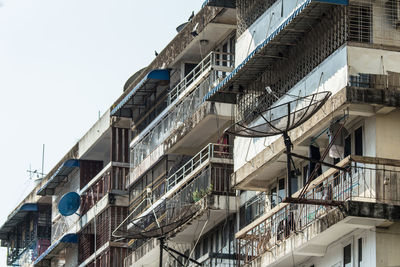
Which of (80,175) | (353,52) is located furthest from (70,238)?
(353,52)

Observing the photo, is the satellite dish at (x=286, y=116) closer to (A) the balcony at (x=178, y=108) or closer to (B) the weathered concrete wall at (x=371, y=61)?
(B) the weathered concrete wall at (x=371, y=61)

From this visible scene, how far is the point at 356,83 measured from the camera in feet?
106

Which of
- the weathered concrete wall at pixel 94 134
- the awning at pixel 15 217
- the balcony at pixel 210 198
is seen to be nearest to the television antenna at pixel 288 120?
the balcony at pixel 210 198

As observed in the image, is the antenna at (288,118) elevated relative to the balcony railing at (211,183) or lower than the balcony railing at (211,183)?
lower

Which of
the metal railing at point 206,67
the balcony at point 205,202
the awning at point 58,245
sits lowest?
the balcony at point 205,202

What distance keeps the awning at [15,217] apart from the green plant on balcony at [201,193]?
23.9m

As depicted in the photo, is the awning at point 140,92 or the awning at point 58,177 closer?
the awning at point 140,92

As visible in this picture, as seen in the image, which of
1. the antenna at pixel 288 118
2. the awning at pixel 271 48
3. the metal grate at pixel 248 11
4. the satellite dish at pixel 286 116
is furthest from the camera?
the metal grate at pixel 248 11

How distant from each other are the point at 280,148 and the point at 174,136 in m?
11.5

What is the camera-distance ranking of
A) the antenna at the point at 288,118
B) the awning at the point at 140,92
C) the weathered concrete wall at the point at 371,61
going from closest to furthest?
the antenna at the point at 288,118 < the weathered concrete wall at the point at 371,61 < the awning at the point at 140,92

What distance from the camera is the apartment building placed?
107 feet

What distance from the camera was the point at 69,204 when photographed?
5847cm

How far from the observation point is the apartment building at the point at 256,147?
32469 millimetres

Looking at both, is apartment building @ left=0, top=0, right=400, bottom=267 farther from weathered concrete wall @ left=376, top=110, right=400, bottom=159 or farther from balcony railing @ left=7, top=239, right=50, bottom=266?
balcony railing @ left=7, top=239, right=50, bottom=266
